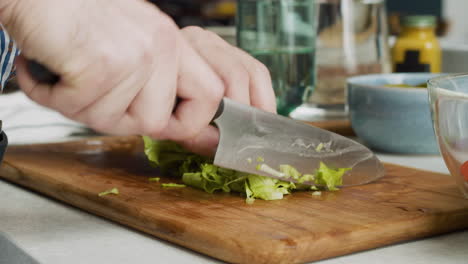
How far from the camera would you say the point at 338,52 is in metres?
1.64

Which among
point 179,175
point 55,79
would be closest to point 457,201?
point 179,175

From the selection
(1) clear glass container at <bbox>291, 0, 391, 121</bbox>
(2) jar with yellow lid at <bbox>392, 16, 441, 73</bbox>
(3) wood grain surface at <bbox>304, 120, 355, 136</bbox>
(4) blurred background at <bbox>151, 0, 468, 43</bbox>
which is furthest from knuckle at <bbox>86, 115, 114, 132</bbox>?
(4) blurred background at <bbox>151, 0, 468, 43</bbox>

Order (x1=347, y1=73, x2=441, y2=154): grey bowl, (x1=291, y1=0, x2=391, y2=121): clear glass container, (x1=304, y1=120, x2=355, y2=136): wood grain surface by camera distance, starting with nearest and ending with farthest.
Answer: (x1=347, y1=73, x2=441, y2=154): grey bowl
(x1=304, y1=120, x2=355, y2=136): wood grain surface
(x1=291, y1=0, x2=391, y2=121): clear glass container

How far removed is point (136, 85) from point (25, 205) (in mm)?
355

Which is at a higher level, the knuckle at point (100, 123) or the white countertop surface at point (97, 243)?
the knuckle at point (100, 123)

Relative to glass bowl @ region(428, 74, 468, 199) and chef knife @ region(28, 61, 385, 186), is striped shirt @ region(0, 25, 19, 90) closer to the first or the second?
chef knife @ region(28, 61, 385, 186)

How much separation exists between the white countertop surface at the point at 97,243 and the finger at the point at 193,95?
0.13 meters

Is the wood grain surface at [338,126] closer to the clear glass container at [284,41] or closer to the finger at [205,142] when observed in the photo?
the clear glass container at [284,41]

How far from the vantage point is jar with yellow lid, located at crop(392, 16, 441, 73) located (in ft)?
5.49

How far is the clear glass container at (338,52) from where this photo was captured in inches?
63.9

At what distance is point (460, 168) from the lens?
812mm

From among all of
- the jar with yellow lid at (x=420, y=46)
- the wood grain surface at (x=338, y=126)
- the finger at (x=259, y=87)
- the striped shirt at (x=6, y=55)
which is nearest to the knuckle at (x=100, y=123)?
the finger at (x=259, y=87)

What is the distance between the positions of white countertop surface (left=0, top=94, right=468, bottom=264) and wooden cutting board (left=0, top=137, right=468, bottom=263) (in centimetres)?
1

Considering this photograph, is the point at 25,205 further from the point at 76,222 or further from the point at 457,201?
the point at 457,201
